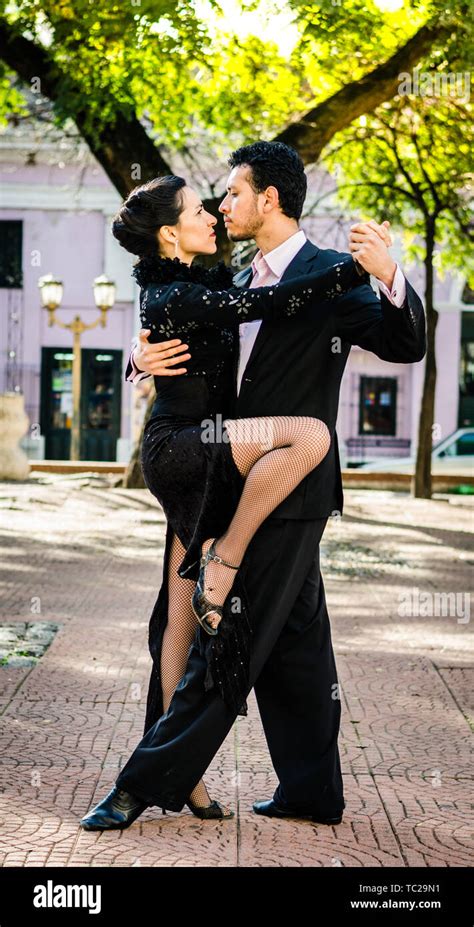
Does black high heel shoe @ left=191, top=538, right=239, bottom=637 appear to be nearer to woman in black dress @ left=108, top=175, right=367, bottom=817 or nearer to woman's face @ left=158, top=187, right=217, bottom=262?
woman in black dress @ left=108, top=175, right=367, bottom=817

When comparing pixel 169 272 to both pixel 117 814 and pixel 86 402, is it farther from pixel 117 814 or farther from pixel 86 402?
pixel 86 402

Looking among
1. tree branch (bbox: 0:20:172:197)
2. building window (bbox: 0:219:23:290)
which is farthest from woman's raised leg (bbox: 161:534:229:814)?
building window (bbox: 0:219:23:290)

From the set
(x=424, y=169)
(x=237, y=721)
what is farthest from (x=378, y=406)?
(x=237, y=721)

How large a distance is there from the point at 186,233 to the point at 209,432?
2.11ft

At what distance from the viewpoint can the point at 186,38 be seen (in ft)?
45.7

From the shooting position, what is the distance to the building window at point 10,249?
3309cm

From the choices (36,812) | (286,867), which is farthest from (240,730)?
(286,867)

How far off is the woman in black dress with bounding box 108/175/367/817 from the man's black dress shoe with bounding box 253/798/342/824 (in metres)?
0.12

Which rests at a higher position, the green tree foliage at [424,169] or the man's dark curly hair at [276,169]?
the green tree foliage at [424,169]

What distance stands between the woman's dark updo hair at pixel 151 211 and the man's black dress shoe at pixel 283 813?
1765 mm

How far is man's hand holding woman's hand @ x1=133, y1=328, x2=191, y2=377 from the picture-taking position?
151 inches

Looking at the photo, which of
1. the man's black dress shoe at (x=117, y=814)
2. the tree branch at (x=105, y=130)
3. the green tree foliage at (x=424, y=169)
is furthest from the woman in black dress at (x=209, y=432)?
the green tree foliage at (x=424, y=169)

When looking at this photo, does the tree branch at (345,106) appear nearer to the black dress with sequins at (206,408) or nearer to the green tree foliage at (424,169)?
the green tree foliage at (424,169)

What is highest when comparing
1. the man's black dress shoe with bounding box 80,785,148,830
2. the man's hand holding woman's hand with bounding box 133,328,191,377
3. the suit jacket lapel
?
the suit jacket lapel
